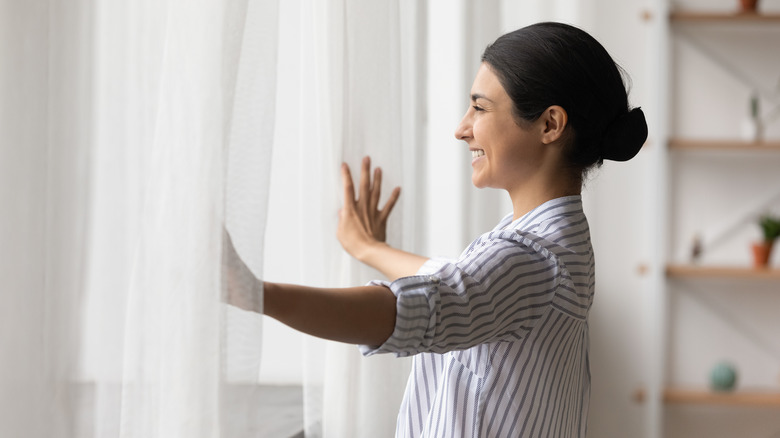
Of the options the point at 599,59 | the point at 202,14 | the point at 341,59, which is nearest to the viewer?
the point at 202,14

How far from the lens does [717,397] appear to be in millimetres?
3059

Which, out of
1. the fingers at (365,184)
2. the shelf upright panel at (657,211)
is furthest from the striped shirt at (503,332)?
the shelf upright panel at (657,211)

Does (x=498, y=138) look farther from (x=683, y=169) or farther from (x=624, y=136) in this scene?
(x=683, y=169)

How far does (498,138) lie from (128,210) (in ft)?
1.85

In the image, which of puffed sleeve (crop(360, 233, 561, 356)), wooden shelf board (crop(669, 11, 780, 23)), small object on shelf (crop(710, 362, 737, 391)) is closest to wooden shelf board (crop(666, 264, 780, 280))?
small object on shelf (crop(710, 362, 737, 391))

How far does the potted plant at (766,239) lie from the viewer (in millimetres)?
3074

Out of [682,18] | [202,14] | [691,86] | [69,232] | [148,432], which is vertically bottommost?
[148,432]

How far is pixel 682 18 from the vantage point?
3162 millimetres

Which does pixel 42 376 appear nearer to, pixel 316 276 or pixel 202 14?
pixel 202 14

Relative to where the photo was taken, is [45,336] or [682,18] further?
[682,18]

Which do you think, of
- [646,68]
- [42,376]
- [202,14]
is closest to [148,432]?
[42,376]

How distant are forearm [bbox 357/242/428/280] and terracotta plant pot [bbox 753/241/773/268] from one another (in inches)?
87.6

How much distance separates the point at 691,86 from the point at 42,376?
311 cm

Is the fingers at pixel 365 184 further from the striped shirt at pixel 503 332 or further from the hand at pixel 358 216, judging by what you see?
the striped shirt at pixel 503 332
